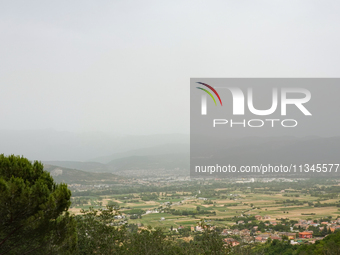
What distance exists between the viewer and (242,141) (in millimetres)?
103688

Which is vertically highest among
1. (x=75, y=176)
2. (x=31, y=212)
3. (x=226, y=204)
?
(x=31, y=212)

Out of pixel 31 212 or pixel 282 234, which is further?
pixel 282 234

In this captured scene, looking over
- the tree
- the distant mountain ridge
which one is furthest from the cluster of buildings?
the distant mountain ridge

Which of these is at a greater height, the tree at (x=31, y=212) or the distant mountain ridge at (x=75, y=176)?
the tree at (x=31, y=212)

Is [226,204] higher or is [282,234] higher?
[282,234]

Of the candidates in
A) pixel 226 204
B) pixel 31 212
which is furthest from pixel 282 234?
pixel 31 212

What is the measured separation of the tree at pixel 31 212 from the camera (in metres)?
5.30

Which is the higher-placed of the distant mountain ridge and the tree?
the tree

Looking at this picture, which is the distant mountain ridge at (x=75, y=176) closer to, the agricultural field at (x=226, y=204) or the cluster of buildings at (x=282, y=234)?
the agricultural field at (x=226, y=204)

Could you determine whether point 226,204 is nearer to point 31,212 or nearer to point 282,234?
point 282,234

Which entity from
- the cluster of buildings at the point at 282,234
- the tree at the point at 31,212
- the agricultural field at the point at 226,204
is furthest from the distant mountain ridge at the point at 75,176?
the tree at the point at 31,212

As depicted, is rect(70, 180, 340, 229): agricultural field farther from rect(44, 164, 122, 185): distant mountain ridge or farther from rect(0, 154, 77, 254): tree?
rect(0, 154, 77, 254): tree

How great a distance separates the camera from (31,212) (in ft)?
18.2

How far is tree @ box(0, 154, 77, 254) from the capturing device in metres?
5.30
